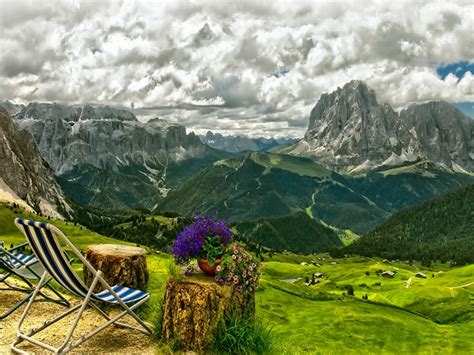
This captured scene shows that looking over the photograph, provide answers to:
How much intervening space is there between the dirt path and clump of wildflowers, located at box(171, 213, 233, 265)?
3.23 metres

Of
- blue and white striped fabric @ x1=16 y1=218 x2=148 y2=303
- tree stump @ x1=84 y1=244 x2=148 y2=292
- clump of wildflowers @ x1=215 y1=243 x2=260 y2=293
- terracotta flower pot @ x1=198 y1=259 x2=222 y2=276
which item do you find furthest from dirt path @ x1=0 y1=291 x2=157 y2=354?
clump of wildflowers @ x1=215 y1=243 x2=260 y2=293

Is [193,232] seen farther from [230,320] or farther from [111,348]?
[111,348]

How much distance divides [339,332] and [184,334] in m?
48.6

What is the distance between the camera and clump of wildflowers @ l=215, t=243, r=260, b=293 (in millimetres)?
15273

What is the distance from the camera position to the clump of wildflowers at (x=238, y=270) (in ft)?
50.1

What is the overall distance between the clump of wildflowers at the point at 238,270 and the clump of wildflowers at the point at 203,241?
1.33 feet

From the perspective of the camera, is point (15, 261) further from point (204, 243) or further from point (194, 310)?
point (194, 310)

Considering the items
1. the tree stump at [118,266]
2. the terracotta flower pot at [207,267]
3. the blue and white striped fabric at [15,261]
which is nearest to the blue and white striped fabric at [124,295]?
the terracotta flower pot at [207,267]

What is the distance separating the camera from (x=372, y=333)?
6141 centimetres

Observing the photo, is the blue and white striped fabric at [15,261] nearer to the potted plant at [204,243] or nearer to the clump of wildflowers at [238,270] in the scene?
the potted plant at [204,243]

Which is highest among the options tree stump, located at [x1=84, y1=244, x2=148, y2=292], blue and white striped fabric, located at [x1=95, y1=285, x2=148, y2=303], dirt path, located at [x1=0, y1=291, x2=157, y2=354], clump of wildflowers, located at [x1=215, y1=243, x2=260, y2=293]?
clump of wildflowers, located at [x1=215, y1=243, x2=260, y2=293]

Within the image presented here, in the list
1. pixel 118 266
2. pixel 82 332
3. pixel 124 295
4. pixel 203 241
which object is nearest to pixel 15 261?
pixel 118 266

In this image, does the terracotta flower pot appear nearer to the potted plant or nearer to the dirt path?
the potted plant

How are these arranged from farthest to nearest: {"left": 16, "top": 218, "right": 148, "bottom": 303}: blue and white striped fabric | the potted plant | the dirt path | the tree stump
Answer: the tree stump
the potted plant
the dirt path
{"left": 16, "top": 218, "right": 148, "bottom": 303}: blue and white striped fabric
